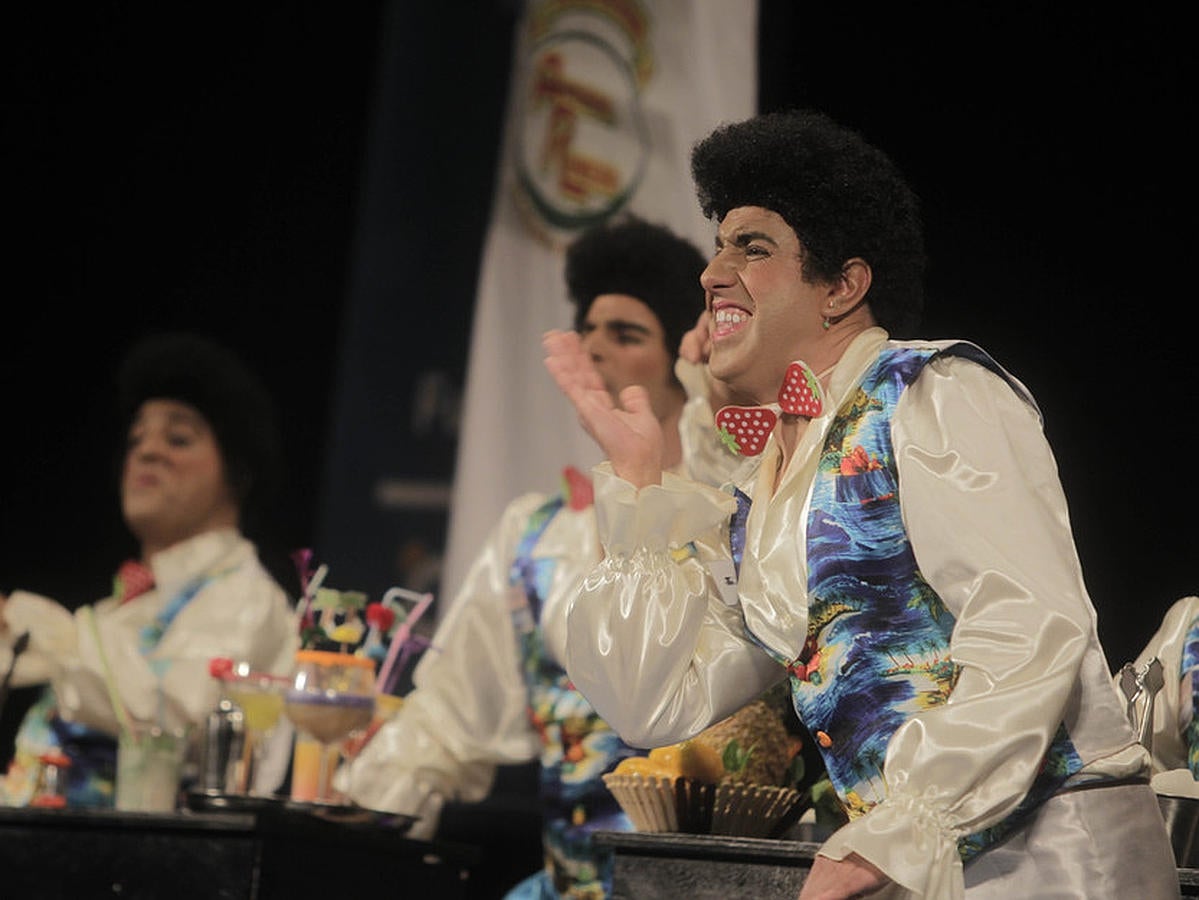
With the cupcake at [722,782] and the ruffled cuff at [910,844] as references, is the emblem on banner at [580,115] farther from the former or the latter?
the ruffled cuff at [910,844]

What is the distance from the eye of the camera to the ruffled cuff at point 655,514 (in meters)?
2.07

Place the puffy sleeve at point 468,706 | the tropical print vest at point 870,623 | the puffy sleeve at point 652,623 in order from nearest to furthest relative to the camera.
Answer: the tropical print vest at point 870,623
the puffy sleeve at point 652,623
the puffy sleeve at point 468,706

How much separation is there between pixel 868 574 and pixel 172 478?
279 cm

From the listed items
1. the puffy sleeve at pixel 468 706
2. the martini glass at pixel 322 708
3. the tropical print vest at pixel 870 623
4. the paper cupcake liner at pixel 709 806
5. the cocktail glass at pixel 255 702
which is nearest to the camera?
the tropical print vest at pixel 870 623

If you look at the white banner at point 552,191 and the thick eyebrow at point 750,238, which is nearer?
the thick eyebrow at point 750,238

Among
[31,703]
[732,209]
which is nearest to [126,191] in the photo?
[31,703]

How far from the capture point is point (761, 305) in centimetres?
218

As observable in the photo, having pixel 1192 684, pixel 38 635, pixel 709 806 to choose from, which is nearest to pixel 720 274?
pixel 709 806

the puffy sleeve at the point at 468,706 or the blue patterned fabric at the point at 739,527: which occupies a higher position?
the blue patterned fabric at the point at 739,527

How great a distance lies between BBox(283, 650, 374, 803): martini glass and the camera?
10.2 feet

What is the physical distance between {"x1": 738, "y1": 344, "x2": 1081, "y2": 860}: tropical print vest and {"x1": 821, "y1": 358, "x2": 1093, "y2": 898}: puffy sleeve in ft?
0.13

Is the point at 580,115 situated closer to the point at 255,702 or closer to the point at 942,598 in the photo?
the point at 255,702

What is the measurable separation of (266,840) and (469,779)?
876mm

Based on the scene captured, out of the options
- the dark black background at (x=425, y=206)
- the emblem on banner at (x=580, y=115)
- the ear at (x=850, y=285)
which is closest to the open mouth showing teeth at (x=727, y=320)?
the ear at (x=850, y=285)
